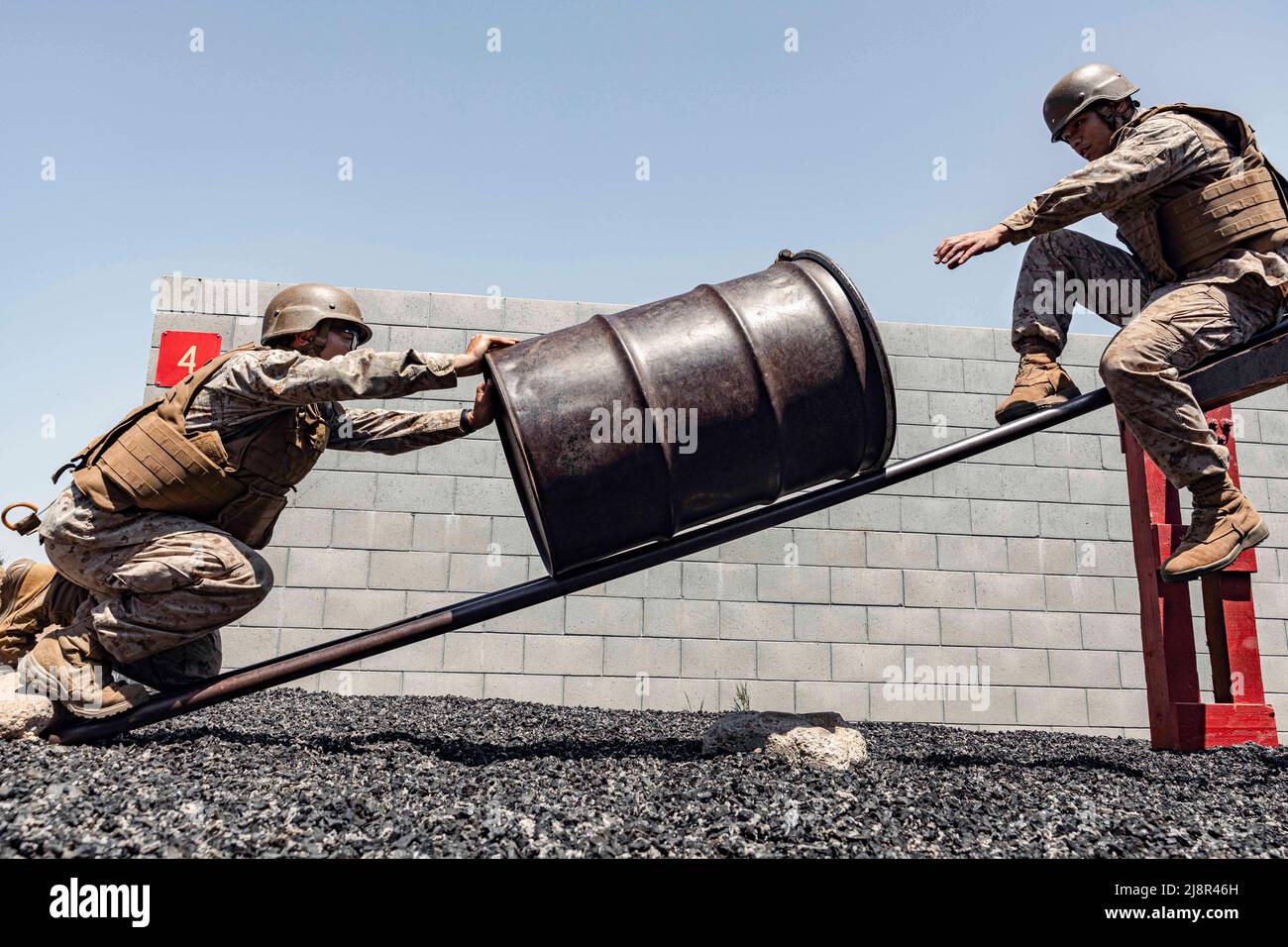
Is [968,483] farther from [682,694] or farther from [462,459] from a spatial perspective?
[462,459]

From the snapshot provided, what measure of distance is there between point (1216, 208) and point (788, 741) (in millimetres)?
2193

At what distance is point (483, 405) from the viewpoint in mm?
2641

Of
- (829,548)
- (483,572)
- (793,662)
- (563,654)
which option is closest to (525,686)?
(563,654)

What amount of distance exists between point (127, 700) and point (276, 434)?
0.89 m

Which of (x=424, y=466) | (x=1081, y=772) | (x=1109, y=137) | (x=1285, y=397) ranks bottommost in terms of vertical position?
(x=1081, y=772)

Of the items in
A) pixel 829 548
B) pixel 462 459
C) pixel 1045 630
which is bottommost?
pixel 1045 630

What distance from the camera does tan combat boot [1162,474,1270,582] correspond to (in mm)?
2594

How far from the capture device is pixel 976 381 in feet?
18.3

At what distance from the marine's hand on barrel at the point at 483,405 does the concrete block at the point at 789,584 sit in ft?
9.62

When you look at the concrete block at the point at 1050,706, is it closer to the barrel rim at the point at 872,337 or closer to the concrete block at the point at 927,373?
the concrete block at the point at 927,373

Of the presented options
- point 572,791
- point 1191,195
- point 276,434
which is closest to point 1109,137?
point 1191,195

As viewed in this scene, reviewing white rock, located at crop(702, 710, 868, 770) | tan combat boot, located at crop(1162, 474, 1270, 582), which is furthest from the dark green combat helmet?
white rock, located at crop(702, 710, 868, 770)
